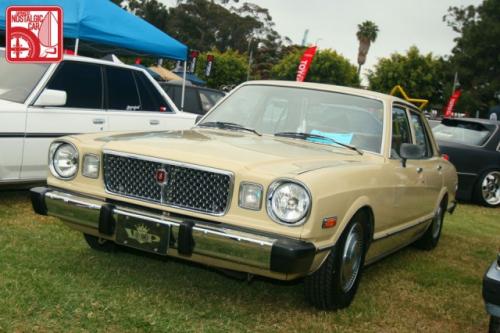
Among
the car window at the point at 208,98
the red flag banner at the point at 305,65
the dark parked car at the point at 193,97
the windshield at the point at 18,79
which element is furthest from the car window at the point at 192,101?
the red flag banner at the point at 305,65

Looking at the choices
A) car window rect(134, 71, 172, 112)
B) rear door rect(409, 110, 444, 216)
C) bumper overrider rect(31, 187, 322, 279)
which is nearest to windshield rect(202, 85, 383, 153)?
rear door rect(409, 110, 444, 216)

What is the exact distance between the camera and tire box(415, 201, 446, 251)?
5.96 meters

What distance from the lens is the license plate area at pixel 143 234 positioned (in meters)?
3.44

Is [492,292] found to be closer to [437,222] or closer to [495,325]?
[495,325]

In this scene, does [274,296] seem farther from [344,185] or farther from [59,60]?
[59,60]

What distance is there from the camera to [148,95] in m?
7.18

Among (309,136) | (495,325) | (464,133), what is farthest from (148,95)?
(464,133)

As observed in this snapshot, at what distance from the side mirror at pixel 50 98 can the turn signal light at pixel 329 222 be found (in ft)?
11.3

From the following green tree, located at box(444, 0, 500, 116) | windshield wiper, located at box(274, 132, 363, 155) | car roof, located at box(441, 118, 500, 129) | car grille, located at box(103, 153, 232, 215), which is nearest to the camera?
car grille, located at box(103, 153, 232, 215)

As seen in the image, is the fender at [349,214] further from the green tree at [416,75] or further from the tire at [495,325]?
the green tree at [416,75]

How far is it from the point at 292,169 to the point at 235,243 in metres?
0.52

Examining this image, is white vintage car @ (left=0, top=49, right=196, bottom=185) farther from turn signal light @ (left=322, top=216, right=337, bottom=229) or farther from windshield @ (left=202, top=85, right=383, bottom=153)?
turn signal light @ (left=322, top=216, right=337, bottom=229)

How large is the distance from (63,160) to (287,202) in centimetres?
159

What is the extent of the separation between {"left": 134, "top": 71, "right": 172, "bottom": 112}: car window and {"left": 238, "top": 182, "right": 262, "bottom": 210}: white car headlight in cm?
398
